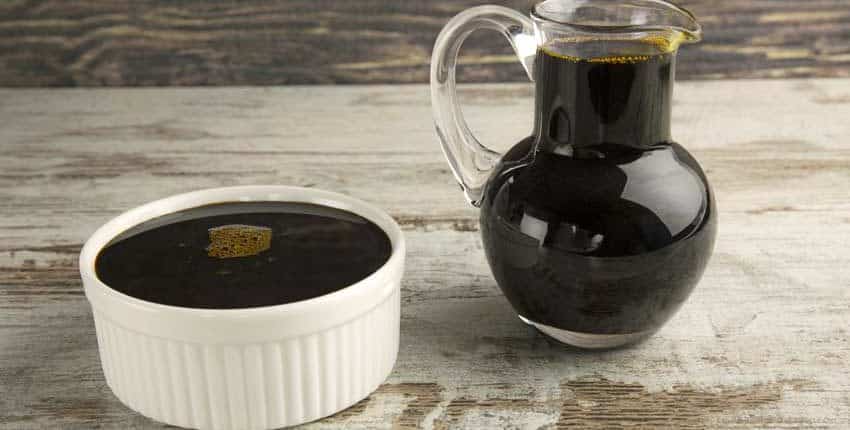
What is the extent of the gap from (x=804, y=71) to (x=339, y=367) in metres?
1.34

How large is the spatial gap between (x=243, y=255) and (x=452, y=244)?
1.14 feet

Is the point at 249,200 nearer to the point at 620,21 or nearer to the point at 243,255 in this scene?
the point at 243,255

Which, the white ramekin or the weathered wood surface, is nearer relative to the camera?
the white ramekin

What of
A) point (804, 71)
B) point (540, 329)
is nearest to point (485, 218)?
point (540, 329)

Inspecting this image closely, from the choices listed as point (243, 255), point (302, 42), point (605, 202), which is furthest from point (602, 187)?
point (302, 42)

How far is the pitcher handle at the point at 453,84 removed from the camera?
832mm

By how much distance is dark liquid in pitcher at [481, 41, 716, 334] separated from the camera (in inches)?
29.8

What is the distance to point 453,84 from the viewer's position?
2.87 feet

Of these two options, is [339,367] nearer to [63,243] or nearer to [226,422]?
[226,422]

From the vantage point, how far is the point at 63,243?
1102 mm

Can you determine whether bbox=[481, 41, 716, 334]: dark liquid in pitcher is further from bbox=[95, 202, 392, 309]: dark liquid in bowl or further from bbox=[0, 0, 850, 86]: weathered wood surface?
bbox=[0, 0, 850, 86]: weathered wood surface

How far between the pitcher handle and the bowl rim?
88 mm

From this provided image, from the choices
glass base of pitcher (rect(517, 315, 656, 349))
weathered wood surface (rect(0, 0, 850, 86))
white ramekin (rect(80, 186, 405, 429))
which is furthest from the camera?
weathered wood surface (rect(0, 0, 850, 86))

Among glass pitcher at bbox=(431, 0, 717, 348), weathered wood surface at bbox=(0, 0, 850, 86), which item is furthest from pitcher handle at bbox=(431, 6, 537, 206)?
weathered wood surface at bbox=(0, 0, 850, 86)
